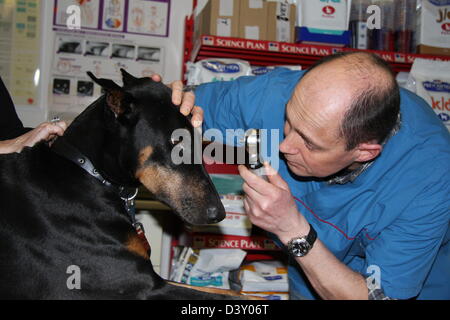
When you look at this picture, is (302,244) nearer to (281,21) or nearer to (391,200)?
(391,200)

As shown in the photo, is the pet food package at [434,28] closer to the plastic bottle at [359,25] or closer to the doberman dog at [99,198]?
the plastic bottle at [359,25]

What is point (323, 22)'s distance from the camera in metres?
2.62

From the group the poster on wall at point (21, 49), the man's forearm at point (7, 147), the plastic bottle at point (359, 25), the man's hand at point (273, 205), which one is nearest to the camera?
the man's hand at point (273, 205)

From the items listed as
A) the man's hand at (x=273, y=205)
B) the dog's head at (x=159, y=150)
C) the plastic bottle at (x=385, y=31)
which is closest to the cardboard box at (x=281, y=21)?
the plastic bottle at (x=385, y=31)

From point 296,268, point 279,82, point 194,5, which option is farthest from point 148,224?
point 194,5

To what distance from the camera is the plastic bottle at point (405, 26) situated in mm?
2773

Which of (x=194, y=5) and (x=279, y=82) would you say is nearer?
(x=279, y=82)

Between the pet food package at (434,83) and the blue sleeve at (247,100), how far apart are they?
1272mm

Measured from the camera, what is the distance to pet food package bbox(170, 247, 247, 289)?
2.50 metres

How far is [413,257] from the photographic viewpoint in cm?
132

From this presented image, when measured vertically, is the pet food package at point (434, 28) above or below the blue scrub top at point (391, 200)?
above

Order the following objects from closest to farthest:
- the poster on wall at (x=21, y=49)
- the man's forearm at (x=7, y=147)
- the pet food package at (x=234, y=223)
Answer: the man's forearm at (x=7, y=147) < the pet food package at (x=234, y=223) < the poster on wall at (x=21, y=49)

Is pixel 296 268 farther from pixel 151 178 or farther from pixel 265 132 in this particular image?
pixel 151 178

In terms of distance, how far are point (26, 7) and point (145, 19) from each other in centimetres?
79
